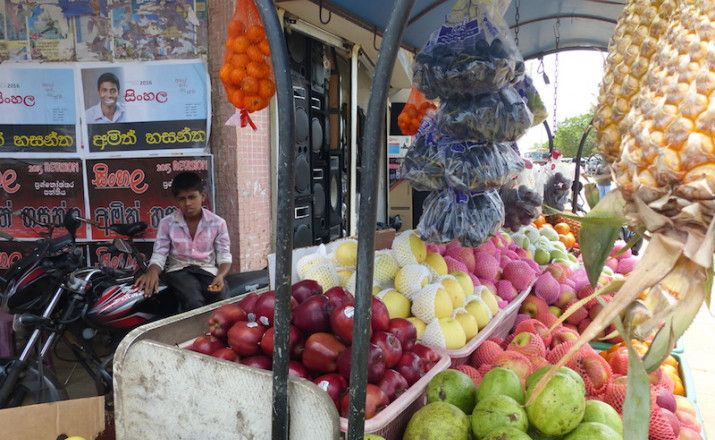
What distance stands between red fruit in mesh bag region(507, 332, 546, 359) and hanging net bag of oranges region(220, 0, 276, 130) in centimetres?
197

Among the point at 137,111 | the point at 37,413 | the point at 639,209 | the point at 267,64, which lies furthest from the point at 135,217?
the point at 639,209

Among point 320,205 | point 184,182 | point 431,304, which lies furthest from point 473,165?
point 320,205

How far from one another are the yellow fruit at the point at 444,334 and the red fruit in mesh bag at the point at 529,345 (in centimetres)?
27

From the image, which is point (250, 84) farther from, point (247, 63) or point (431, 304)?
point (431, 304)

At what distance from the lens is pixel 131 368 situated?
180 cm

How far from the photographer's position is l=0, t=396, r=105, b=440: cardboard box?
6.49 ft

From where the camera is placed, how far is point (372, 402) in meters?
1.59

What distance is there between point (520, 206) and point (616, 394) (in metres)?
1.95

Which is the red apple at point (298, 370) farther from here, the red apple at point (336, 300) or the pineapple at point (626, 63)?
the pineapple at point (626, 63)

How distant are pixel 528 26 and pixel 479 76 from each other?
298cm

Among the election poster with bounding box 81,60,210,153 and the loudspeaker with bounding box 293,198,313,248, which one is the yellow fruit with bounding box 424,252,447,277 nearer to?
the election poster with bounding box 81,60,210,153

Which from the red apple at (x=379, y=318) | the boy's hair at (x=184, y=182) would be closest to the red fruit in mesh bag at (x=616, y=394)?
the red apple at (x=379, y=318)

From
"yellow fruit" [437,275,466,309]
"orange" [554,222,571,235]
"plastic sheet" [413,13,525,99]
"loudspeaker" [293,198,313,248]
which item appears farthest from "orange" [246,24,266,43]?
"orange" [554,222,571,235]

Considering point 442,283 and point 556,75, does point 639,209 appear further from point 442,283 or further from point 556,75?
point 556,75
